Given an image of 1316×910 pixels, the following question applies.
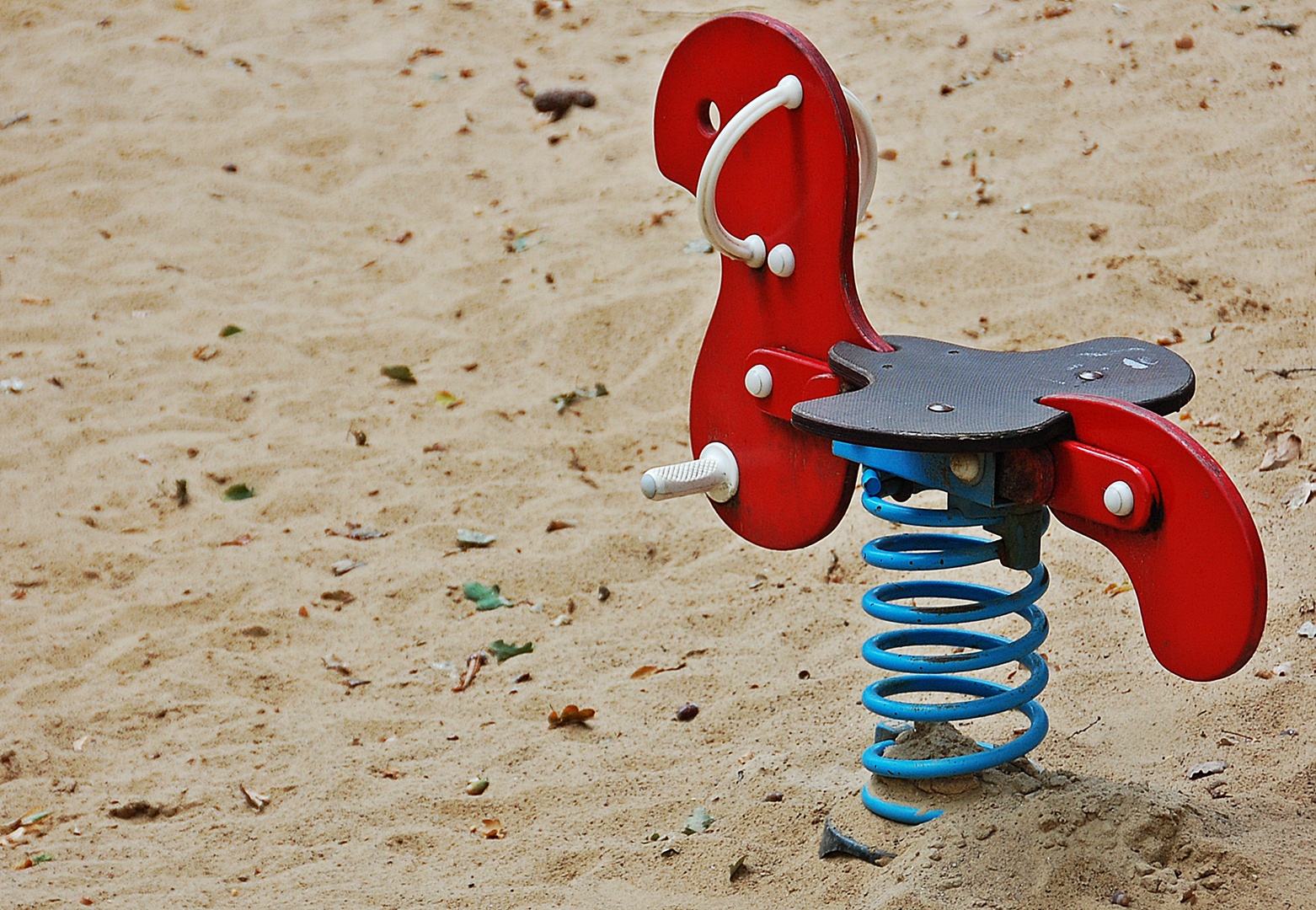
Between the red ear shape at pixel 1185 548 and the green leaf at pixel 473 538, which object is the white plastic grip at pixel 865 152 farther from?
the green leaf at pixel 473 538

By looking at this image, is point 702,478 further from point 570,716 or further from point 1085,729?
point 1085,729

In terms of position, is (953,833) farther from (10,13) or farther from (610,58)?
(10,13)

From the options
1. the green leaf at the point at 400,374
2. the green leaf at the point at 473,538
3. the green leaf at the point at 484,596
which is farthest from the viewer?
the green leaf at the point at 400,374

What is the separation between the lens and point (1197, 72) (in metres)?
4.88

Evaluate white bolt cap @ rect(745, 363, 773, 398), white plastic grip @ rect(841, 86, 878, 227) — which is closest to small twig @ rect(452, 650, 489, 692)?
white bolt cap @ rect(745, 363, 773, 398)

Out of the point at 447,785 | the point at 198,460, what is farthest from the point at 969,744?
the point at 198,460

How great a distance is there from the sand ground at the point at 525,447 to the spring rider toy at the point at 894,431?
1.04 ft

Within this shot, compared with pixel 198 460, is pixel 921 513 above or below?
above

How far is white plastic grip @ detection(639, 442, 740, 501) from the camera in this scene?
2.14 meters

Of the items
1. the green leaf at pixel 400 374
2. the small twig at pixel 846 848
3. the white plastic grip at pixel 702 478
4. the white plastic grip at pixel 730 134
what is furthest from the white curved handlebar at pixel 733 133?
the green leaf at pixel 400 374

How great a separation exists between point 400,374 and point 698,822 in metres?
2.27

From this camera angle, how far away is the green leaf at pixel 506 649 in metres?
3.09

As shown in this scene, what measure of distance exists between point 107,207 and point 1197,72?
168 inches

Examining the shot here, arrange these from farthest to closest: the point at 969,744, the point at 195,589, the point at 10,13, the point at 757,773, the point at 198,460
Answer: the point at 10,13 → the point at 198,460 → the point at 195,589 → the point at 757,773 → the point at 969,744
